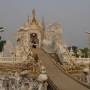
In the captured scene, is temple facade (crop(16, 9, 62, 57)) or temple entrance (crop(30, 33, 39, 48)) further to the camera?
temple entrance (crop(30, 33, 39, 48))

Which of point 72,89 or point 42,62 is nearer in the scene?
point 72,89

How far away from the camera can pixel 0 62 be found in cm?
3478

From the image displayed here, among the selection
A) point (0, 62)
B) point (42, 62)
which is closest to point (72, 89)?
point (42, 62)

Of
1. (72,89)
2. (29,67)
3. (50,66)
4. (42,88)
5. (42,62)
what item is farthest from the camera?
(29,67)

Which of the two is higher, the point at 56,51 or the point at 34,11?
the point at 34,11

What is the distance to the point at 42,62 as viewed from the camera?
1128 inches

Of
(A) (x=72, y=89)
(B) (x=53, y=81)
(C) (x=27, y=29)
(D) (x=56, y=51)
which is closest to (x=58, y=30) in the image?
(D) (x=56, y=51)

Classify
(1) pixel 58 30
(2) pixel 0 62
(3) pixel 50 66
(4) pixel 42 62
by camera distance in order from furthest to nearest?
(1) pixel 58 30, (2) pixel 0 62, (4) pixel 42 62, (3) pixel 50 66

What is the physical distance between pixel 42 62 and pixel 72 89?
1178cm

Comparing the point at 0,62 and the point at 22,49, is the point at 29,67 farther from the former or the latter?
the point at 22,49

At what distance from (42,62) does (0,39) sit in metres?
18.3

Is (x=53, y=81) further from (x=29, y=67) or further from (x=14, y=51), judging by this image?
(x=14, y=51)

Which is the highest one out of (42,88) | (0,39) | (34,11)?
(34,11)

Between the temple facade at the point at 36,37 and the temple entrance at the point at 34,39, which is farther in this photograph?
the temple entrance at the point at 34,39
